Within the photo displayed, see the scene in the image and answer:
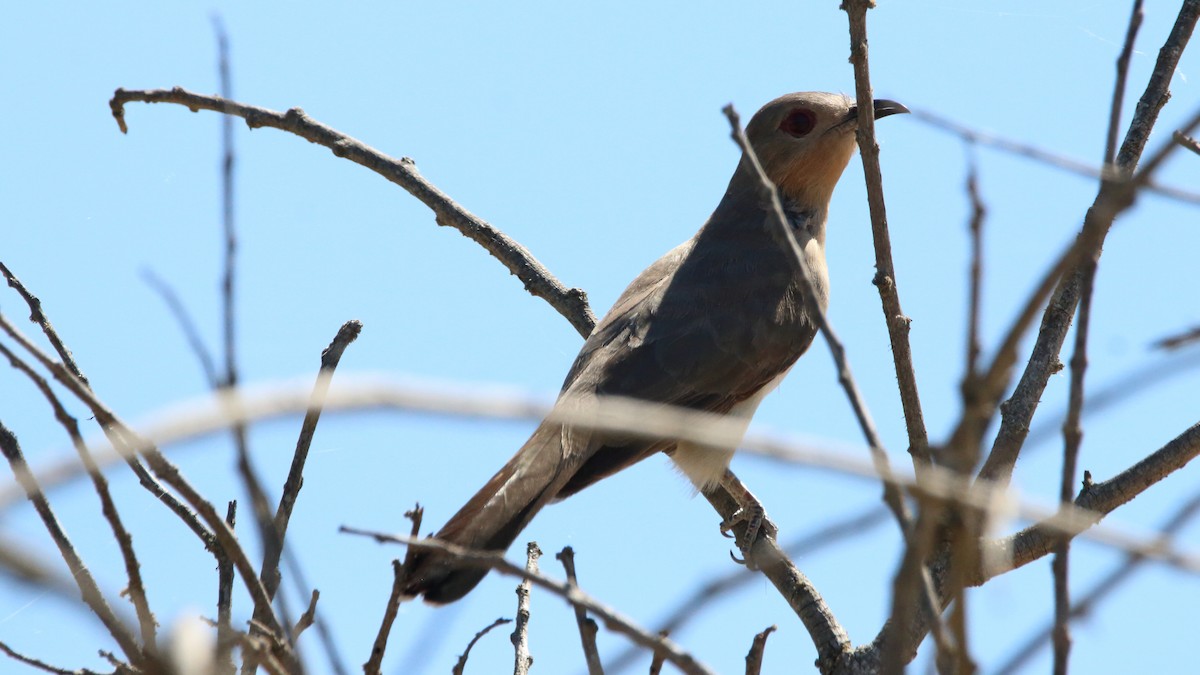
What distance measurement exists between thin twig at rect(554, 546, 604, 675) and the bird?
1423 millimetres

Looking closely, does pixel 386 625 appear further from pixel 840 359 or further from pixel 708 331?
pixel 708 331

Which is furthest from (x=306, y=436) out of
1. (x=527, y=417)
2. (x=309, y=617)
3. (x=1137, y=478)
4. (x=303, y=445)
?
(x=1137, y=478)

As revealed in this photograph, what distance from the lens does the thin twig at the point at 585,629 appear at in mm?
2070

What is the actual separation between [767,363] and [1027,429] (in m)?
1.64

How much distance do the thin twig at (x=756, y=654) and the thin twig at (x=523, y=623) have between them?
549 millimetres

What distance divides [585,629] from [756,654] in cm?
59

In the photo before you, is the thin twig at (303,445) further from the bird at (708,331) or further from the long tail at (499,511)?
the bird at (708,331)

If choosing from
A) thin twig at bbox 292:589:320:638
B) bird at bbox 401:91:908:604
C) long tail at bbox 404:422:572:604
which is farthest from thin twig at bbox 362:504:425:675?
bird at bbox 401:91:908:604

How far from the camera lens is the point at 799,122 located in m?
5.83

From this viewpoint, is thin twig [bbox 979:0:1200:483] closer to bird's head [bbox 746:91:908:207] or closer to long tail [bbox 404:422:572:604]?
long tail [bbox 404:422:572:604]

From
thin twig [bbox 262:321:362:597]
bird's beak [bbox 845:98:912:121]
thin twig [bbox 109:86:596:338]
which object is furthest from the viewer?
bird's beak [bbox 845:98:912:121]

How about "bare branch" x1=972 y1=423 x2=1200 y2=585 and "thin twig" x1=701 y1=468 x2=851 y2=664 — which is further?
"thin twig" x1=701 y1=468 x2=851 y2=664

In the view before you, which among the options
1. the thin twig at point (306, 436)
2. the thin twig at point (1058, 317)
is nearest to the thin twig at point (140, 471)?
the thin twig at point (306, 436)

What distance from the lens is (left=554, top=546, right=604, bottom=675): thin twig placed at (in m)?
2.07
